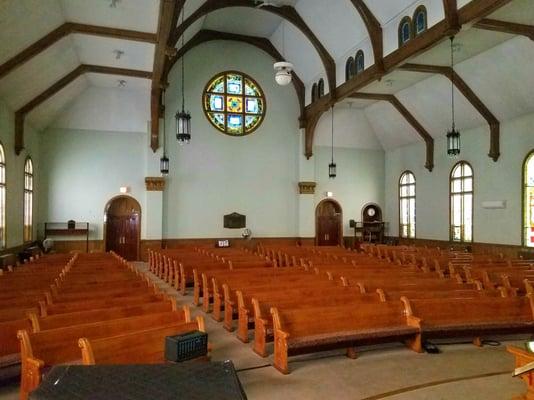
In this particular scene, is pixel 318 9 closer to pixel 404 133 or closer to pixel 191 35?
pixel 191 35

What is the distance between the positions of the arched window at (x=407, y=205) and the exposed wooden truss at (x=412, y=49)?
4.37 meters

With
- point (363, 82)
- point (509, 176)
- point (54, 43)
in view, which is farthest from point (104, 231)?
point (509, 176)

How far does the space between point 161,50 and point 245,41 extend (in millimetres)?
7351

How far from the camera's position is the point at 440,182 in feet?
51.3

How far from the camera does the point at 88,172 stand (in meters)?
15.0

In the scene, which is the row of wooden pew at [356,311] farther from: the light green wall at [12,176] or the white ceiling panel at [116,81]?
the white ceiling panel at [116,81]

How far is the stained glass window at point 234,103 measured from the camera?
53.9 feet

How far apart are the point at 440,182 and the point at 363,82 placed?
559 cm

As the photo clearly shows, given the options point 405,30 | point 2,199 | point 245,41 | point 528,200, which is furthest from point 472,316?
point 245,41

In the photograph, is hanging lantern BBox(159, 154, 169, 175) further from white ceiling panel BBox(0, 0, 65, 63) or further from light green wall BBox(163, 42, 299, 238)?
white ceiling panel BBox(0, 0, 65, 63)

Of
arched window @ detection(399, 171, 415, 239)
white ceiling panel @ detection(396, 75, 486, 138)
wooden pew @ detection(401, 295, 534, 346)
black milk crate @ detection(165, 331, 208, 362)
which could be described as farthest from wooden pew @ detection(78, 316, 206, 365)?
arched window @ detection(399, 171, 415, 239)

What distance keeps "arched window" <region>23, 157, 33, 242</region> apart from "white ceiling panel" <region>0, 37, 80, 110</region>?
2.32m

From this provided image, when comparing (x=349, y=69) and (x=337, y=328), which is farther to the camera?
(x=349, y=69)

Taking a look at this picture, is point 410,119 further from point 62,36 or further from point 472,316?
point 62,36
